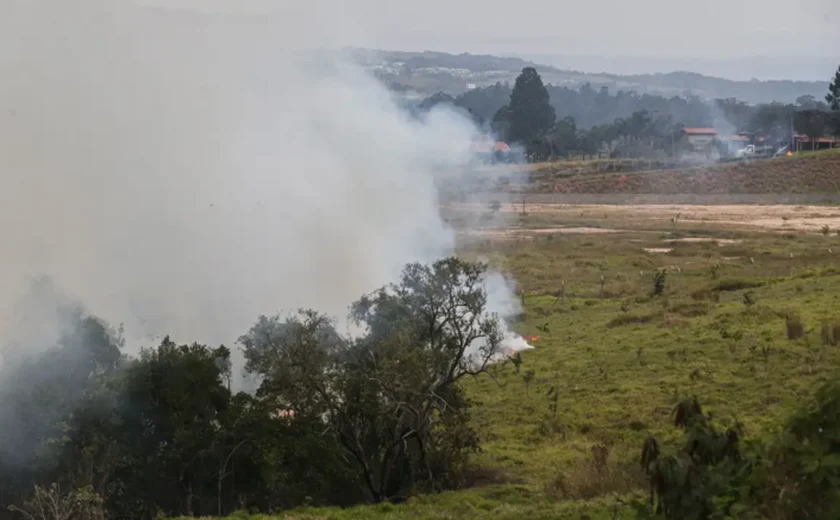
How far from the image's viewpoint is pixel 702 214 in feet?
231

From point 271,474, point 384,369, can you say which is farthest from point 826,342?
point 271,474

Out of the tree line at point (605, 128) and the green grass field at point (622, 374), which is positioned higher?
the tree line at point (605, 128)

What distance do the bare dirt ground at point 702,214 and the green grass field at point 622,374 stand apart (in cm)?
1720

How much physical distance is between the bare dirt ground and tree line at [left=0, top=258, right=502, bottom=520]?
148ft

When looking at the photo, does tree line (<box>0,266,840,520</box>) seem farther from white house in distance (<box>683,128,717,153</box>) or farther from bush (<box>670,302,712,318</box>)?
white house in distance (<box>683,128,717,153</box>)

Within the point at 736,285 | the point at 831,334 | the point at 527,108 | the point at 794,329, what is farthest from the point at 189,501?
the point at 527,108

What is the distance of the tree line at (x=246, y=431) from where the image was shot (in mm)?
16859

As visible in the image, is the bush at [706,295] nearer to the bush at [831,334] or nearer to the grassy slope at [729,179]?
the bush at [831,334]

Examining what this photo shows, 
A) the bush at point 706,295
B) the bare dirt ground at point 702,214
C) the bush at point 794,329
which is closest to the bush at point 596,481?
the bush at point 794,329

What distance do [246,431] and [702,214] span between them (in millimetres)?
58244

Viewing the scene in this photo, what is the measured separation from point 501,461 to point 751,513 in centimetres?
1123

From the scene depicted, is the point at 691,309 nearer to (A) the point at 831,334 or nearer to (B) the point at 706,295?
(B) the point at 706,295

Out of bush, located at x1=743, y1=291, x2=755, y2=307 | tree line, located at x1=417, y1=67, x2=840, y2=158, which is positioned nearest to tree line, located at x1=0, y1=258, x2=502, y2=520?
bush, located at x1=743, y1=291, x2=755, y2=307

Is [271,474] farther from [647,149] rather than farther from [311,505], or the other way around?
[647,149]
